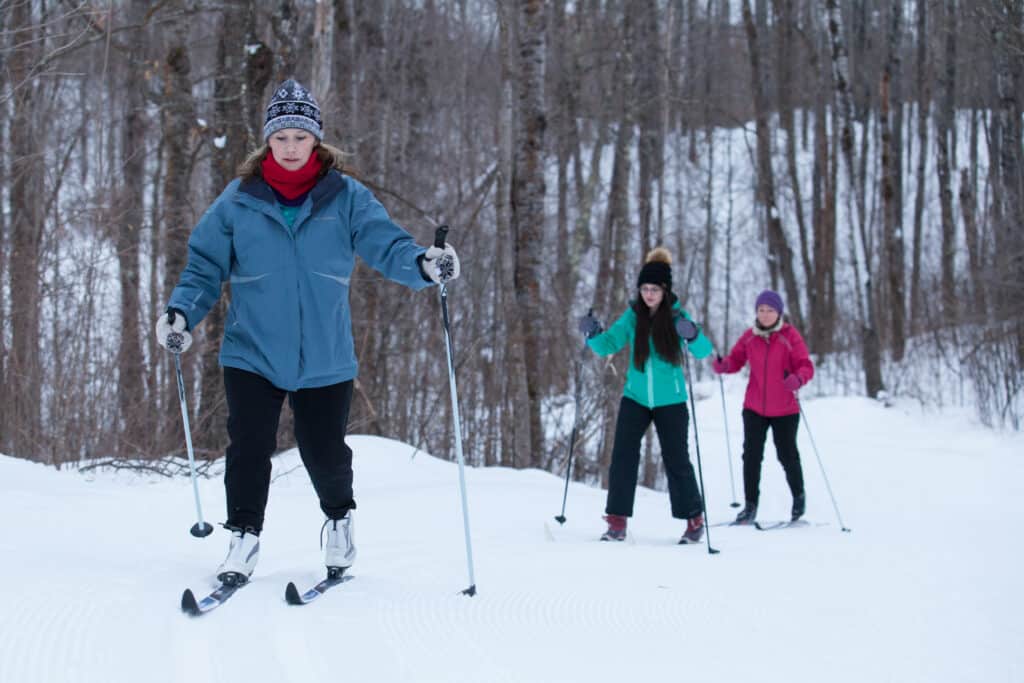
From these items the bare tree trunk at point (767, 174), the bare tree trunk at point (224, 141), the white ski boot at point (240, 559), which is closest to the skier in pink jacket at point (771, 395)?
the bare tree trunk at point (224, 141)

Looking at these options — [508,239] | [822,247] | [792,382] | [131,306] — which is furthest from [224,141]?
[822,247]

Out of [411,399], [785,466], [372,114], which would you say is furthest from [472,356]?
[372,114]

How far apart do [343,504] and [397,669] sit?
1.07 meters

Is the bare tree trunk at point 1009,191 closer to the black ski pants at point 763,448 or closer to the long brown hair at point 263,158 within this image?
the black ski pants at point 763,448

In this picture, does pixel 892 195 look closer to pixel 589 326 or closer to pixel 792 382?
pixel 792 382

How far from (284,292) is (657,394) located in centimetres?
308

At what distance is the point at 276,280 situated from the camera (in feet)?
11.4

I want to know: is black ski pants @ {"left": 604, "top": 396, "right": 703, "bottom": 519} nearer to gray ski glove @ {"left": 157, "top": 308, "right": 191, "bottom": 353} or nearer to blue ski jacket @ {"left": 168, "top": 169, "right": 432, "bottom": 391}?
blue ski jacket @ {"left": 168, "top": 169, "right": 432, "bottom": 391}

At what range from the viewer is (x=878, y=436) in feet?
42.5

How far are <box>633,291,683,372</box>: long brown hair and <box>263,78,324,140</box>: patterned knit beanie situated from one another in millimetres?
2902

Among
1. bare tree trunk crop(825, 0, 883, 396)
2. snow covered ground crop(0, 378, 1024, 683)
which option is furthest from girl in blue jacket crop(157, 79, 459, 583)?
bare tree trunk crop(825, 0, 883, 396)

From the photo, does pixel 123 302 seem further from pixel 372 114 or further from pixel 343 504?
pixel 343 504

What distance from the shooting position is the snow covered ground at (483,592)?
281 centimetres

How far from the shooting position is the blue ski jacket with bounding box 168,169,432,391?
346 centimetres
